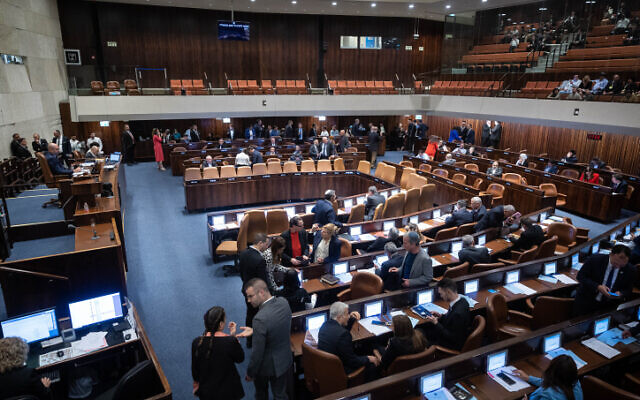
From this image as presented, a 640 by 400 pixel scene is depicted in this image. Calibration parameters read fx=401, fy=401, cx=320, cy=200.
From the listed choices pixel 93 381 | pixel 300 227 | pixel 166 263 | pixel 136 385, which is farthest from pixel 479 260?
pixel 166 263

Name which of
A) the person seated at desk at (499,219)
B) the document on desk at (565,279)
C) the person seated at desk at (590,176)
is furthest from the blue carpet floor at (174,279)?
the document on desk at (565,279)

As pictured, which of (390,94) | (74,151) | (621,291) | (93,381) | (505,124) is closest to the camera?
(93,381)

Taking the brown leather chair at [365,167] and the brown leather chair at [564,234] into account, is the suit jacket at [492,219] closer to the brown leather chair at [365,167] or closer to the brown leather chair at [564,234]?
the brown leather chair at [564,234]

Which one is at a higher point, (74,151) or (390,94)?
(390,94)

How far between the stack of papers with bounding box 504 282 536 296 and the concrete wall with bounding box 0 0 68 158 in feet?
37.9

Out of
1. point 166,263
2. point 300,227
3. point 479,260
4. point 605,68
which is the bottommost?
point 166,263

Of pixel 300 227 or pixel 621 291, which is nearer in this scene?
pixel 621 291

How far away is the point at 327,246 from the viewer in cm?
550

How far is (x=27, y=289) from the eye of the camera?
15.1 ft

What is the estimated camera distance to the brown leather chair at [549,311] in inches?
179

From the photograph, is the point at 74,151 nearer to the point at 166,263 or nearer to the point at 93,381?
the point at 166,263

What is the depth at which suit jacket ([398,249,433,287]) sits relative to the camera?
475 centimetres

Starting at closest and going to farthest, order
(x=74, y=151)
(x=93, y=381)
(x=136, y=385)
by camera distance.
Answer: (x=136, y=385) → (x=93, y=381) → (x=74, y=151)

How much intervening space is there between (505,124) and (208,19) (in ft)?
45.3
